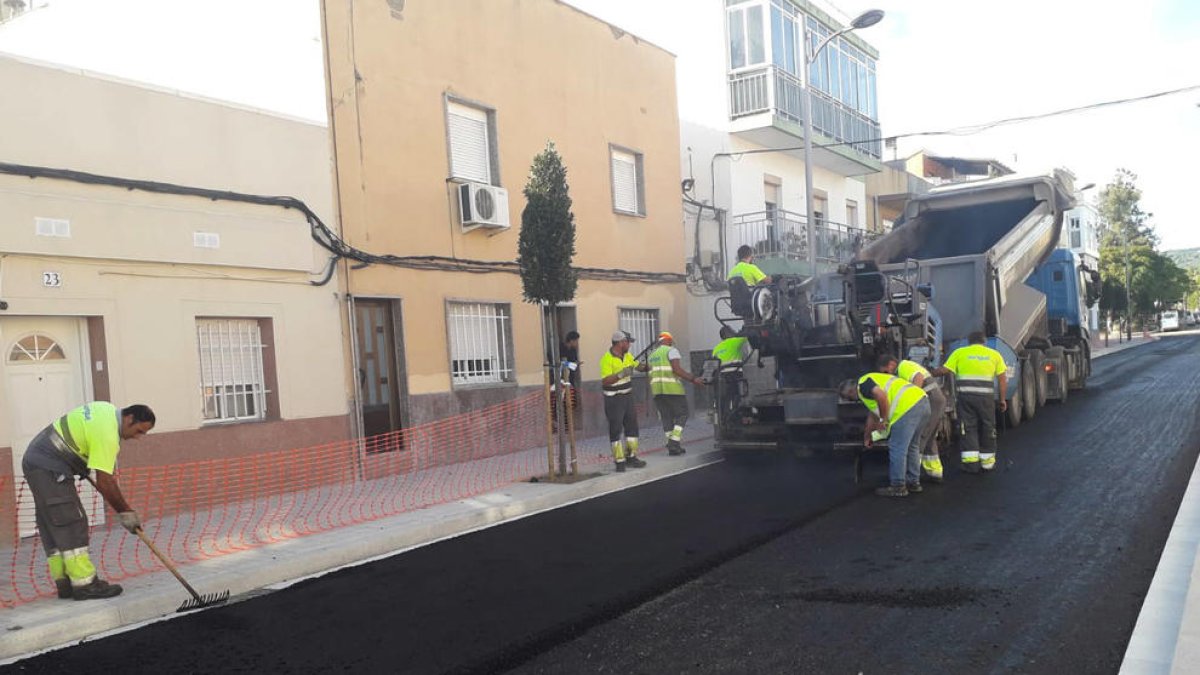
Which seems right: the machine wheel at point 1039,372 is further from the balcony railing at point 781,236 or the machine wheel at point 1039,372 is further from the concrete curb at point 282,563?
the concrete curb at point 282,563

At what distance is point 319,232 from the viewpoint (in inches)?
413

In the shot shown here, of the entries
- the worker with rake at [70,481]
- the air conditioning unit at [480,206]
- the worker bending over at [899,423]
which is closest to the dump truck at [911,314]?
the worker bending over at [899,423]

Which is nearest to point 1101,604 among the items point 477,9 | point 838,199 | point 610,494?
point 610,494

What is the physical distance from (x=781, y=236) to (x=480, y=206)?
29.0ft

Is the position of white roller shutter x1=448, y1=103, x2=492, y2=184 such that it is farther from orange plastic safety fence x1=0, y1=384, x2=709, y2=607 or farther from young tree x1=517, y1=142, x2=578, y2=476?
orange plastic safety fence x1=0, y1=384, x2=709, y2=607

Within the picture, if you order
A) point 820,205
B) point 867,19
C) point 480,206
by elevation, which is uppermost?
point 867,19

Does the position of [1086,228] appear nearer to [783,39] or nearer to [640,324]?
[783,39]

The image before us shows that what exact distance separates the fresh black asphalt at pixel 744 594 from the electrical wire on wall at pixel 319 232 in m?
4.37

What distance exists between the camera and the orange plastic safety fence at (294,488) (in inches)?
291

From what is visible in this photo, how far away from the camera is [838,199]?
2458 cm

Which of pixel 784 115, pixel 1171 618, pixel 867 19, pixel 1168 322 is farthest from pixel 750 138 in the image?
Result: pixel 1168 322

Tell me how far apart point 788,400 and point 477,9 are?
709cm

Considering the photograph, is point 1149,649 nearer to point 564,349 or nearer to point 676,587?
point 676,587

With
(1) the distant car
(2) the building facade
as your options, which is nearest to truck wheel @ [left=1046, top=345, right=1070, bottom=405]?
(2) the building facade
